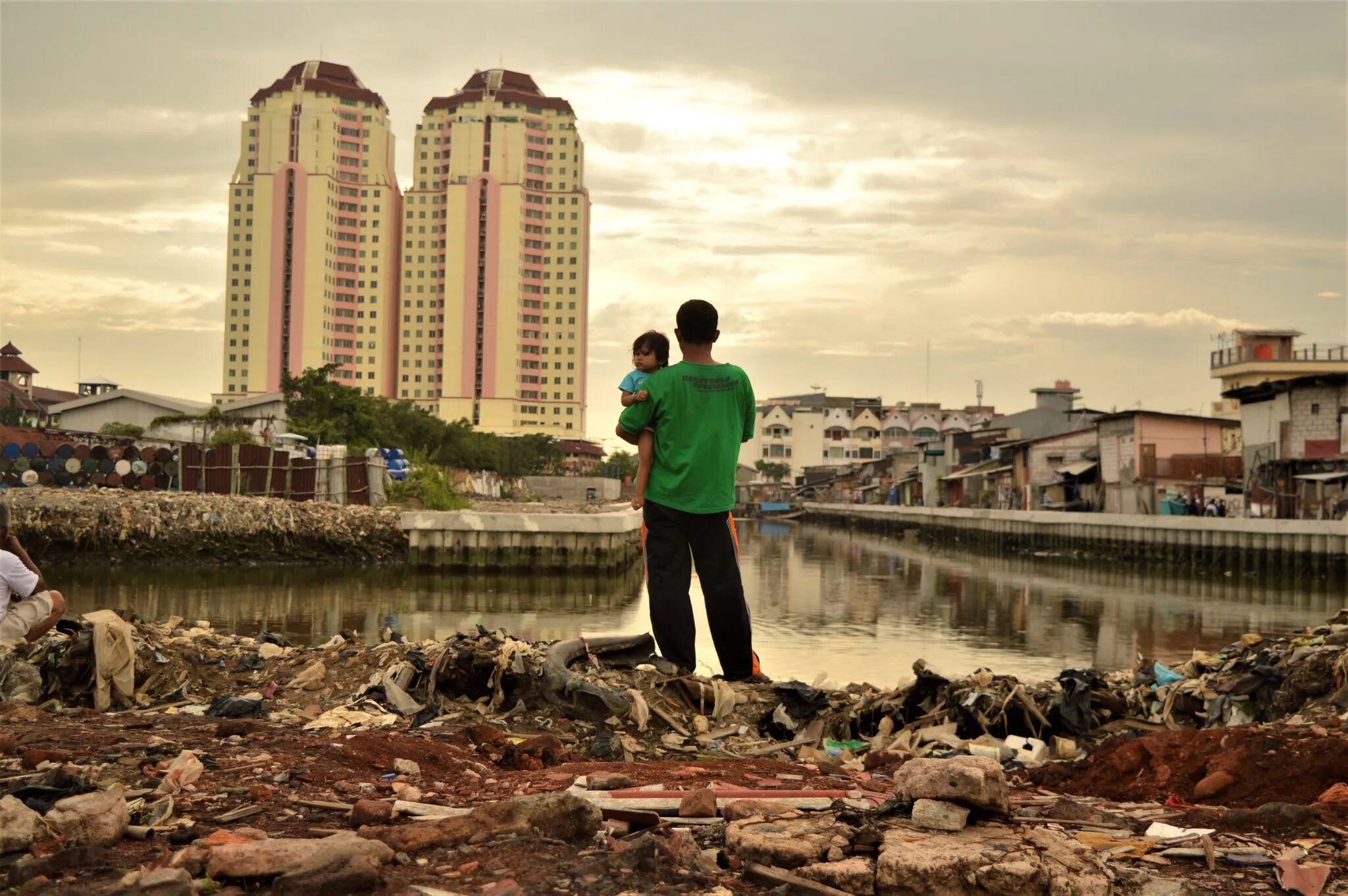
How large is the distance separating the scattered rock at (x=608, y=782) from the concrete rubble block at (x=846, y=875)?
0.92 metres

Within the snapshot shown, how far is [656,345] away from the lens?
6125mm

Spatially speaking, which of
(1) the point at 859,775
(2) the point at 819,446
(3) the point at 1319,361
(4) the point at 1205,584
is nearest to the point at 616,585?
(4) the point at 1205,584

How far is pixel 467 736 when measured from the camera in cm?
462

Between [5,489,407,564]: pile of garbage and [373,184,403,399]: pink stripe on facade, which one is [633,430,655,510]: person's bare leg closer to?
[5,489,407,564]: pile of garbage

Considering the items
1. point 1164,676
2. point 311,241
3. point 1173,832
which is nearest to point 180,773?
point 1173,832

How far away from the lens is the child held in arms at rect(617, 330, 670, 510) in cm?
586

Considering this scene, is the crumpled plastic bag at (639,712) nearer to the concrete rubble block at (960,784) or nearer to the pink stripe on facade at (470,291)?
the concrete rubble block at (960,784)

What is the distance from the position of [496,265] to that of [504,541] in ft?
311

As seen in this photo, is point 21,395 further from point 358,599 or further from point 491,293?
point 491,293

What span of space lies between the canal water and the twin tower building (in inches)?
3583

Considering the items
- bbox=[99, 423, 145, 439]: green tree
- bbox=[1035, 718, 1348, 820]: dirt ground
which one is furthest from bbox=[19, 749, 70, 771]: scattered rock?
bbox=[99, 423, 145, 439]: green tree

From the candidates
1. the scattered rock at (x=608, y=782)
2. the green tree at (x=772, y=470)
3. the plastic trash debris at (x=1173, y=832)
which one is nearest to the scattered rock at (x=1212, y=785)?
the plastic trash debris at (x=1173, y=832)

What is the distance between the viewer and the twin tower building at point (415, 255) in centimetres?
11200

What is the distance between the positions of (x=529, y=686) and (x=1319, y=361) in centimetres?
6801
